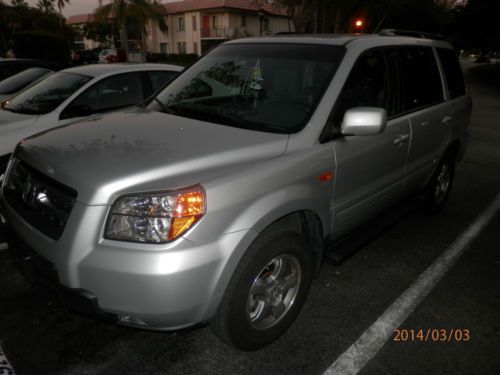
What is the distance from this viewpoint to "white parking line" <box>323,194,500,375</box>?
2576 millimetres

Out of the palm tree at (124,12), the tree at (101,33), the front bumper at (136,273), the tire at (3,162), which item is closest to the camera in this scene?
the front bumper at (136,273)

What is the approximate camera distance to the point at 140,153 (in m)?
2.30

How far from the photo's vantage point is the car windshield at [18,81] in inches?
267

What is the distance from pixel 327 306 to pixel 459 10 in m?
45.8

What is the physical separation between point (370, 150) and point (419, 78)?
123 cm

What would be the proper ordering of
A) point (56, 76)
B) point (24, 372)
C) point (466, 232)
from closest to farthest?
point (24, 372), point (466, 232), point (56, 76)

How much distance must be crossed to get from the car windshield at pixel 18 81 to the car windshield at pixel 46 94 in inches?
62.2

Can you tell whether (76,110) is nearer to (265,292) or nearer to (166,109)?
(166,109)

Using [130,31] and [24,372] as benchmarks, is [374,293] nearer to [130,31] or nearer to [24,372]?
[24,372]

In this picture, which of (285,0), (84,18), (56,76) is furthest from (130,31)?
(56,76)

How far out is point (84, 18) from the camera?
70562 mm

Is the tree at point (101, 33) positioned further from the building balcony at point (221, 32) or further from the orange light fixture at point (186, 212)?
the orange light fixture at point (186, 212)

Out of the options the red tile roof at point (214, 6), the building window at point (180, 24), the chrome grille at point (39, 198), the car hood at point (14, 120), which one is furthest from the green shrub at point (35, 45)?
the building window at point (180, 24)

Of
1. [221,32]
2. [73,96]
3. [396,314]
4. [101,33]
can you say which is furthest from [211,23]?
[396,314]
